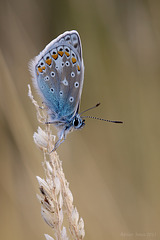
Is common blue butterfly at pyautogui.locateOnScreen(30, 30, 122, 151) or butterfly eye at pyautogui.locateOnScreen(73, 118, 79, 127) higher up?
common blue butterfly at pyautogui.locateOnScreen(30, 30, 122, 151)

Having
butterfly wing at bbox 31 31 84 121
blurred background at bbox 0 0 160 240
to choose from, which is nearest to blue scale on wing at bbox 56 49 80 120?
butterfly wing at bbox 31 31 84 121

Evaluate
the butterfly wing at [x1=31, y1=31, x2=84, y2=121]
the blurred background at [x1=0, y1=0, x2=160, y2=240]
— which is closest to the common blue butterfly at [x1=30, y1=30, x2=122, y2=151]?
the butterfly wing at [x1=31, y1=31, x2=84, y2=121]

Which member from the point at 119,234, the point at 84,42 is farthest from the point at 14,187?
the point at 84,42

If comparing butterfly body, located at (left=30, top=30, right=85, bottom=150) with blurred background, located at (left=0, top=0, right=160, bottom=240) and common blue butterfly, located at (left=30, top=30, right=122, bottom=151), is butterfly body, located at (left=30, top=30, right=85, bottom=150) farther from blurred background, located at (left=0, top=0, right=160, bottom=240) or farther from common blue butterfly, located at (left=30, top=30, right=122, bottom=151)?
blurred background, located at (left=0, top=0, right=160, bottom=240)

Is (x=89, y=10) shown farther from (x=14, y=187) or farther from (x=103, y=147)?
(x=14, y=187)

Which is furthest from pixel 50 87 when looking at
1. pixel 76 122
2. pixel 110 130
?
pixel 110 130

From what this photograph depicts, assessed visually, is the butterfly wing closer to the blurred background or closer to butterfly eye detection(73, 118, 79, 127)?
butterfly eye detection(73, 118, 79, 127)

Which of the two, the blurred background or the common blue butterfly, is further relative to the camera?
the blurred background

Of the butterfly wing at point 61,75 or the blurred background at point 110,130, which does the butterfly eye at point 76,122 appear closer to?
the butterfly wing at point 61,75
